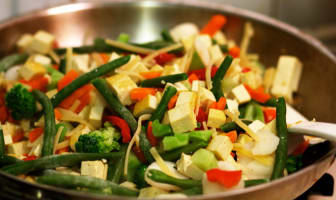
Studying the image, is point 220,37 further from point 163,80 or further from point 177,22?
point 163,80

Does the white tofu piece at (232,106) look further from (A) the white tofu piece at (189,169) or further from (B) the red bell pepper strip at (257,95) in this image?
(A) the white tofu piece at (189,169)

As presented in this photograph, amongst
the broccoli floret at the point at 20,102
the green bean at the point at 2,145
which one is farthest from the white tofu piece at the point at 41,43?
the green bean at the point at 2,145

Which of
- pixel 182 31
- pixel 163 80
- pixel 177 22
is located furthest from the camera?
pixel 177 22

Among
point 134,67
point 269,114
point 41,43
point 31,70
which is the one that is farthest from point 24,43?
point 269,114

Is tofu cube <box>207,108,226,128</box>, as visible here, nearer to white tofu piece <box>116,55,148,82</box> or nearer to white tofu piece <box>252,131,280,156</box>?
white tofu piece <box>252,131,280,156</box>

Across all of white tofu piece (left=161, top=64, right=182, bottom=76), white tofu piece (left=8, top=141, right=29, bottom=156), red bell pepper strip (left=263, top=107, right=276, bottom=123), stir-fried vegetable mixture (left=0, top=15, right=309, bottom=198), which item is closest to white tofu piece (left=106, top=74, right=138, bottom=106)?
stir-fried vegetable mixture (left=0, top=15, right=309, bottom=198)

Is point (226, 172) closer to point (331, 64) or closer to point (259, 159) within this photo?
point (259, 159)

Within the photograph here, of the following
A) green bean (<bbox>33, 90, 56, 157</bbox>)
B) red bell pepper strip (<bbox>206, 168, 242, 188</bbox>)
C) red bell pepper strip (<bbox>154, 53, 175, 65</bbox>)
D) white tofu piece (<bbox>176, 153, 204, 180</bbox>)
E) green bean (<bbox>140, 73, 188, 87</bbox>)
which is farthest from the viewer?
red bell pepper strip (<bbox>154, 53, 175, 65</bbox>)
